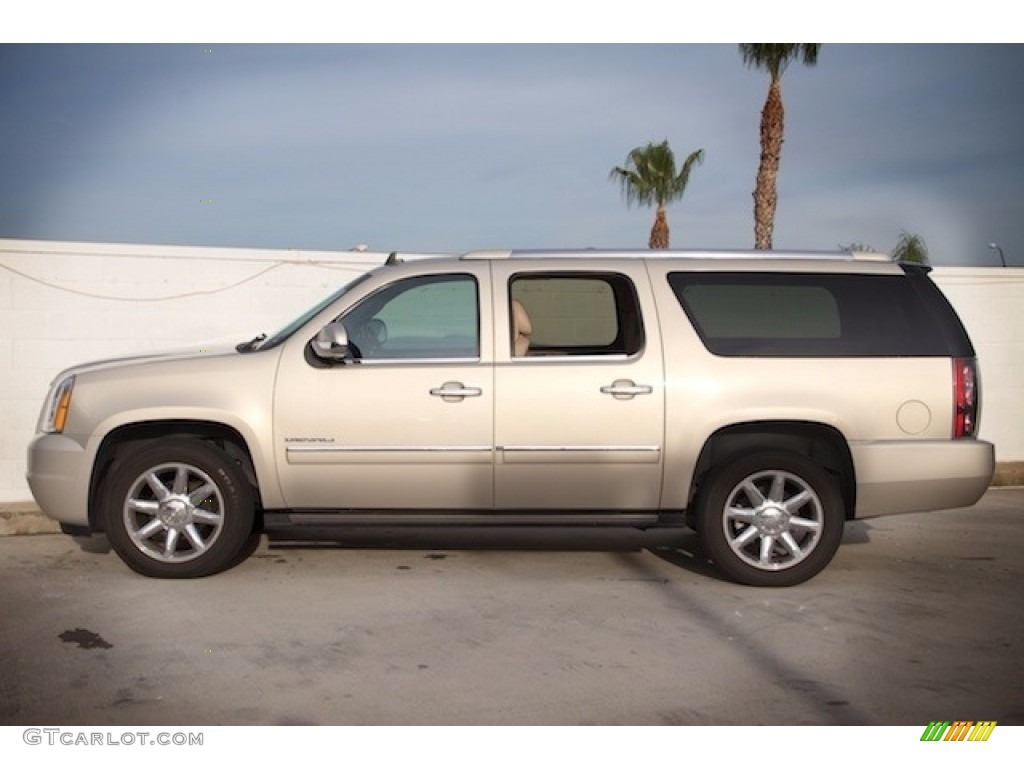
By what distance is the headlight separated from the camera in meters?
6.81

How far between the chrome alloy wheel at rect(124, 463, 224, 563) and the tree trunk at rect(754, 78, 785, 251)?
19.2 metres

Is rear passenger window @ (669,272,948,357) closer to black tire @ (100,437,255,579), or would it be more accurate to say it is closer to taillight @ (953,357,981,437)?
taillight @ (953,357,981,437)

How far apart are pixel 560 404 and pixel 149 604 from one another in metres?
2.49

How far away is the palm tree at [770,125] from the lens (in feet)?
75.9

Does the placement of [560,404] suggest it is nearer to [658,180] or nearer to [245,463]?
[245,463]

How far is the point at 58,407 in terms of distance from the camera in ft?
22.5

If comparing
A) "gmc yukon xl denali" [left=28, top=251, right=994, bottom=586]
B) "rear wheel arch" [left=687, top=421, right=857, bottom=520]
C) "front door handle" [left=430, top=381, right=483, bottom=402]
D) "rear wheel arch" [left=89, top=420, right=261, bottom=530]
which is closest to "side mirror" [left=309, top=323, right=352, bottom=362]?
"gmc yukon xl denali" [left=28, top=251, right=994, bottom=586]

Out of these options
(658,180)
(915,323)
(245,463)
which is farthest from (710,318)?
(658,180)

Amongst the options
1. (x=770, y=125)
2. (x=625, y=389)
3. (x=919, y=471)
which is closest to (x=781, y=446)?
(x=919, y=471)

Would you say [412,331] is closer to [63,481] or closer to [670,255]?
[670,255]
